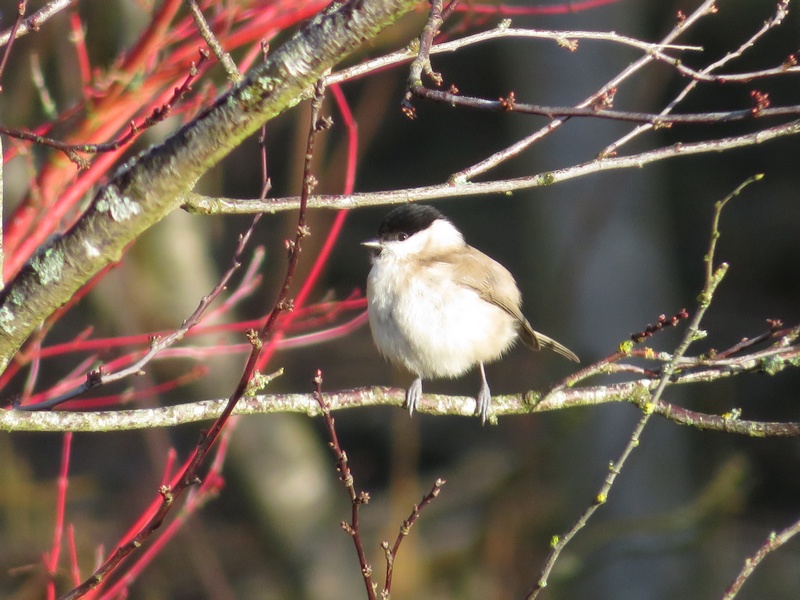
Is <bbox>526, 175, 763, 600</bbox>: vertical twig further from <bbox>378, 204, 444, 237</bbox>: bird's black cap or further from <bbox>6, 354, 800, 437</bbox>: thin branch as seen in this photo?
<bbox>378, 204, 444, 237</bbox>: bird's black cap

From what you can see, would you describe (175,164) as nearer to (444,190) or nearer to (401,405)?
(444,190)

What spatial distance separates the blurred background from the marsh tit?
801 mm

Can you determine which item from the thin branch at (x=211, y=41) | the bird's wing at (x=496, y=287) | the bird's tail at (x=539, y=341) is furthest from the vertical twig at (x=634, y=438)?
the bird's tail at (x=539, y=341)

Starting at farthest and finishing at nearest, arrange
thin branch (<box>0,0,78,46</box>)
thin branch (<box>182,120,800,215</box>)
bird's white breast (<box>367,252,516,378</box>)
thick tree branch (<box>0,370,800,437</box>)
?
bird's white breast (<box>367,252,516,378</box>) < thick tree branch (<box>0,370,800,437</box>) < thin branch (<box>182,120,800,215</box>) < thin branch (<box>0,0,78,46</box>)

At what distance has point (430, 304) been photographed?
3500 millimetres

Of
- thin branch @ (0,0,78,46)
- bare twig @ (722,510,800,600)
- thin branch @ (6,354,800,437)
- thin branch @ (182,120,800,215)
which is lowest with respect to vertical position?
bare twig @ (722,510,800,600)

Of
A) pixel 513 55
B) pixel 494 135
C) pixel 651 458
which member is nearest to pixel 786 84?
pixel 494 135

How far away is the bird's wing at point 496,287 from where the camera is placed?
144 inches

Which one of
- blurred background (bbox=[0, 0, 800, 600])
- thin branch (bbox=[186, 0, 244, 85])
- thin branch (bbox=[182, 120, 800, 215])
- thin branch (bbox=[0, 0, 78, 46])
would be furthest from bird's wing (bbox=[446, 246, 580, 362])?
thin branch (bbox=[0, 0, 78, 46])

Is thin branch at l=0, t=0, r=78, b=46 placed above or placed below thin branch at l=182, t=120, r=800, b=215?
above

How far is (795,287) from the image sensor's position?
425 inches

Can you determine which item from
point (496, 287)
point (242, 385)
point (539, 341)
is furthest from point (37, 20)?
point (539, 341)

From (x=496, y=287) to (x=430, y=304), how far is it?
0.41m

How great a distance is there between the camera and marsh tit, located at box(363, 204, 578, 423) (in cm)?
348
